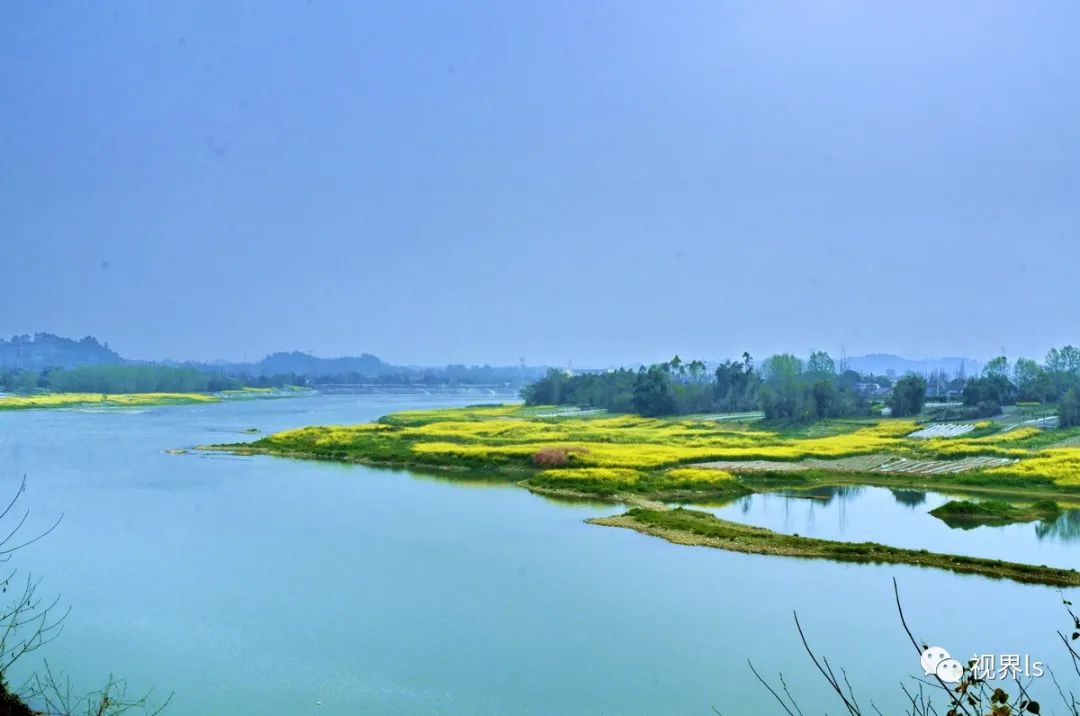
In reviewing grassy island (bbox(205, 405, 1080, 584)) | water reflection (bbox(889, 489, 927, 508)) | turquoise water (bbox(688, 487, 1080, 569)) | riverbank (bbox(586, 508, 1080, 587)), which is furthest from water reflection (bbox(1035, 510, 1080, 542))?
riverbank (bbox(586, 508, 1080, 587))

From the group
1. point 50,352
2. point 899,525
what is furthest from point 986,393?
point 50,352

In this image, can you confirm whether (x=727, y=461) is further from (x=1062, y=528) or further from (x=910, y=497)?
(x=1062, y=528)

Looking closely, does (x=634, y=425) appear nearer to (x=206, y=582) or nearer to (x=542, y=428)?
(x=542, y=428)

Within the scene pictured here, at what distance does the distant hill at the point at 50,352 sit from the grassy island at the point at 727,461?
12520 centimetres

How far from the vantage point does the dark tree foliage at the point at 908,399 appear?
42844 millimetres

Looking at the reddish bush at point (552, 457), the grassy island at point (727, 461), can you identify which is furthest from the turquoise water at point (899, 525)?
the reddish bush at point (552, 457)

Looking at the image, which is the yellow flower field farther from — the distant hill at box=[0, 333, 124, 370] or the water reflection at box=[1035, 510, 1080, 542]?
the distant hill at box=[0, 333, 124, 370]

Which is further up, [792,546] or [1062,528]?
[1062,528]

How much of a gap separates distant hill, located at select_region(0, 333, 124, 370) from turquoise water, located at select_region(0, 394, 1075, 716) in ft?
465

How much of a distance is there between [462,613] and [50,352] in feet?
561

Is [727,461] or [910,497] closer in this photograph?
[910,497]

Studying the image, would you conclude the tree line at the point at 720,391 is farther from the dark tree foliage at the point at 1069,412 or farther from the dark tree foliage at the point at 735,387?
the dark tree foliage at the point at 1069,412

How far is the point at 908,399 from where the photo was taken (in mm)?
42906

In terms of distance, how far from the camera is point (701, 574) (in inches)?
570
